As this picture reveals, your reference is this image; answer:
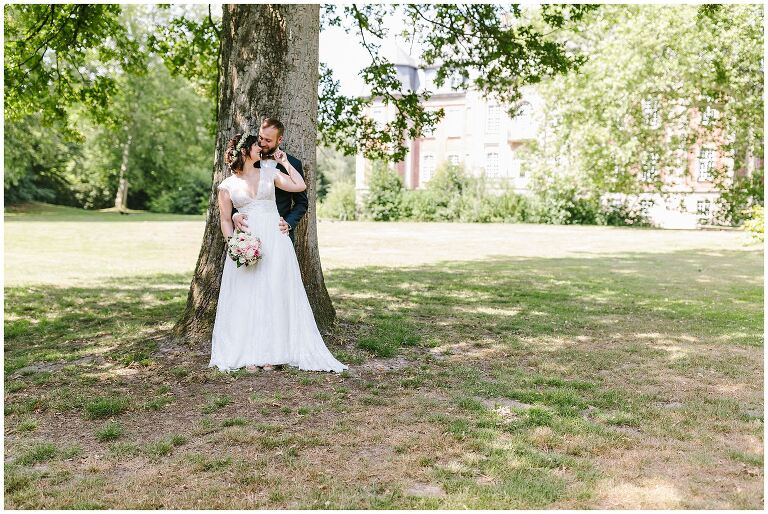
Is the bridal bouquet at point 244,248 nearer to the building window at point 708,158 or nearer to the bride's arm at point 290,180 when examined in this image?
the bride's arm at point 290,180

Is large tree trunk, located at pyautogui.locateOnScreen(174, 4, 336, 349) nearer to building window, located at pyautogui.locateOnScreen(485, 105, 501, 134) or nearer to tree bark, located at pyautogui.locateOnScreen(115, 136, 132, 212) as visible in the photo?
tree bark, located at pyautogui.locateOnScreen(115, 136, 132, 212)

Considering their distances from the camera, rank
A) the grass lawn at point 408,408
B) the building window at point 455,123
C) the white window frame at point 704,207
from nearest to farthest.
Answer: the grass lawn at point 408,408 < the white window frame at point 704,207 < the building window at point 455,123

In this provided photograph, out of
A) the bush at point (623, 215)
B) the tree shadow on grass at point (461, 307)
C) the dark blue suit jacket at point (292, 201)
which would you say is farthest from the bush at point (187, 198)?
the dark blue suit jacket at point (292, 201)

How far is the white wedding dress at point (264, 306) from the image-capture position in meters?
6.79

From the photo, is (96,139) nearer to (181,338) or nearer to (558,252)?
(558,252)

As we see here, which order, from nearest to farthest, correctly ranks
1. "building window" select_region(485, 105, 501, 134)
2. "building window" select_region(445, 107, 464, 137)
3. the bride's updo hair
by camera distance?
the bride's updo hair < "building window" select_region(485, 105, 501, 134) < "building window" select_region(445, 107, 464, 137)

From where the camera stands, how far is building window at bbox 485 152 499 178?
55.9 m

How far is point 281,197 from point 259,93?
3.75ft

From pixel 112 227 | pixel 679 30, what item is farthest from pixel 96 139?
pixel 679 30

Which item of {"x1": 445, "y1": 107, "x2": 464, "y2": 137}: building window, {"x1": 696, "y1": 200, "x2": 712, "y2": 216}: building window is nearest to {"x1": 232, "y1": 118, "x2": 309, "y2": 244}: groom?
{"x1": 696, "y1": 200, "x2": 712, "y2": 216}: building window

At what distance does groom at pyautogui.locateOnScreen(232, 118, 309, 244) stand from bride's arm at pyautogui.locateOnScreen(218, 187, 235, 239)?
52 mm

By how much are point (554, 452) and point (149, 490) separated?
8.36ft

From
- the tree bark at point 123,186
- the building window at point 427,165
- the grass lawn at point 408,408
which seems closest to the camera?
the grass lawn at point 408,408

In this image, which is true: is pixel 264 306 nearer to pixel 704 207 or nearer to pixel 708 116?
pixel 708 116
